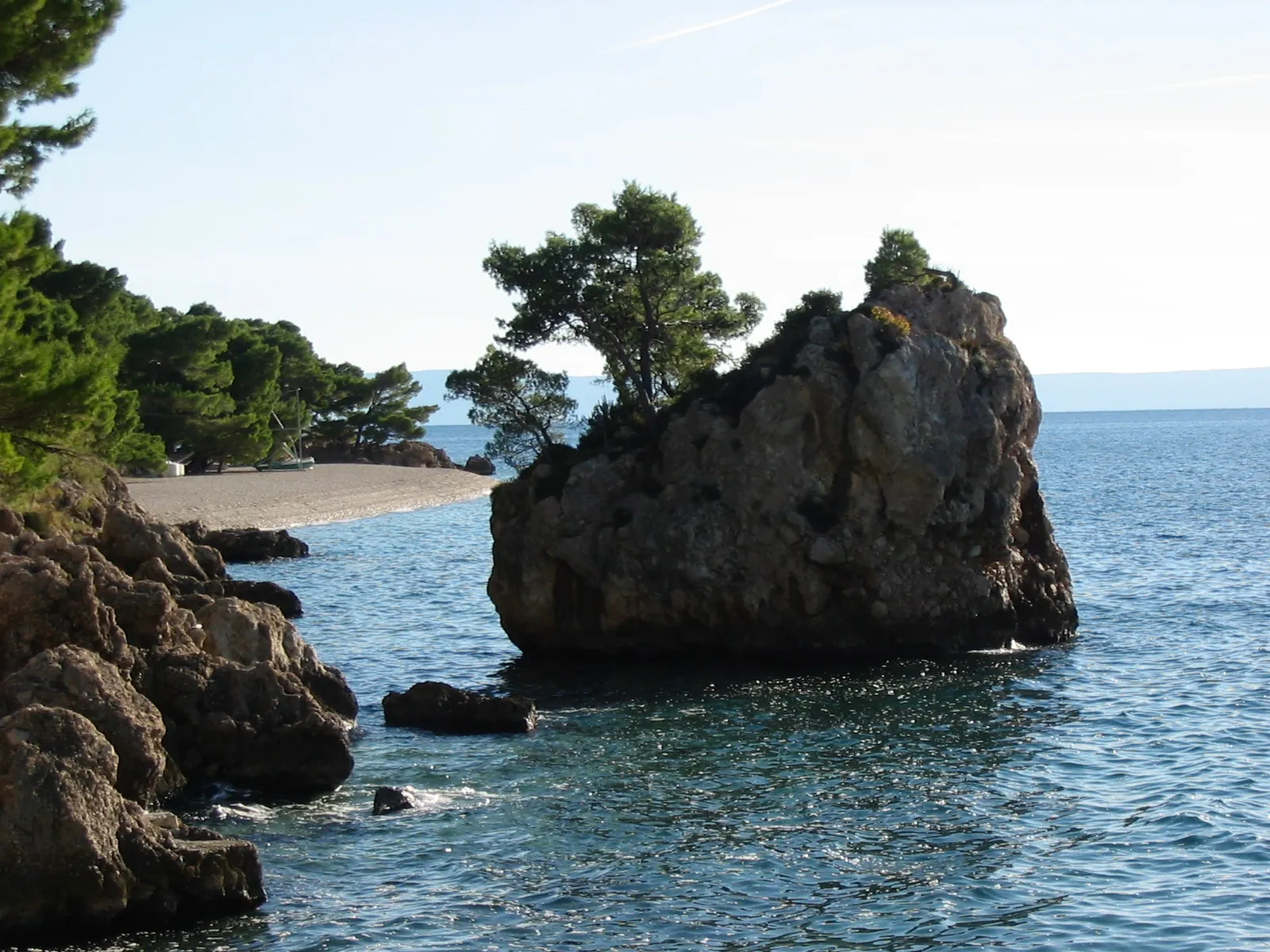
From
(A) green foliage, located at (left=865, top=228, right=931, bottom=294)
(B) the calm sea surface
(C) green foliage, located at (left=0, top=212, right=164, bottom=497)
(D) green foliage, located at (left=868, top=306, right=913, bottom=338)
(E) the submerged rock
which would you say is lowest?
(B) the calm sea surface

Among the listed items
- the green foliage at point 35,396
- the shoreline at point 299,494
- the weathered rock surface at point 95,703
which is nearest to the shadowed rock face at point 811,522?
the green foliage at point 35,396

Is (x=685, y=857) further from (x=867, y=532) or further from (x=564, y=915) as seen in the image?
(x=867, y=532)

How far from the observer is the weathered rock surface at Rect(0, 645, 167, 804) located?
2070cm

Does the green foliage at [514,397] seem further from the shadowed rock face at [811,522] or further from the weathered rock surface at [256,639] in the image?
the weathered rock surface at [256,639]

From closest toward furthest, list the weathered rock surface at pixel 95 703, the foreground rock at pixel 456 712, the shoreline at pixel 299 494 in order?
the weathered rock surface at pixel 95 703 → the foreground rock at pixel 456 712 → the shoreline at pixel 299 494

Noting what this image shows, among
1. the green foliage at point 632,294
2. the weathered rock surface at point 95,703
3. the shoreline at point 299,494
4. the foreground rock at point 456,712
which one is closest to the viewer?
the weathered rock surface at point 95,703

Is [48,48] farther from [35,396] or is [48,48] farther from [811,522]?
[811,522]

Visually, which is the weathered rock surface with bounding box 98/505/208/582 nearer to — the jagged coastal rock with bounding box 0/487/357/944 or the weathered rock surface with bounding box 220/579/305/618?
the weathered rock surface with bounding box 220/579/305/618

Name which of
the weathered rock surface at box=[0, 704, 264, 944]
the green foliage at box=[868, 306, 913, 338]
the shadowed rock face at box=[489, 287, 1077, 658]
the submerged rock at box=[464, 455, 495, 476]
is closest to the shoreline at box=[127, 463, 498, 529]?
the submerged rock at box=[464, 455, 495, 476]

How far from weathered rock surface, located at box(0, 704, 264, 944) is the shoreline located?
45.5 meters

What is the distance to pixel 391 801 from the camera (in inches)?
946

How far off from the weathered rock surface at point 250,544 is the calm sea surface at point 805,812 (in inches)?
950

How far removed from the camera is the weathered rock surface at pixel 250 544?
64.2m

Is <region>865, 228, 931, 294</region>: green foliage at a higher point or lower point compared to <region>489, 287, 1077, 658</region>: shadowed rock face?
higher
